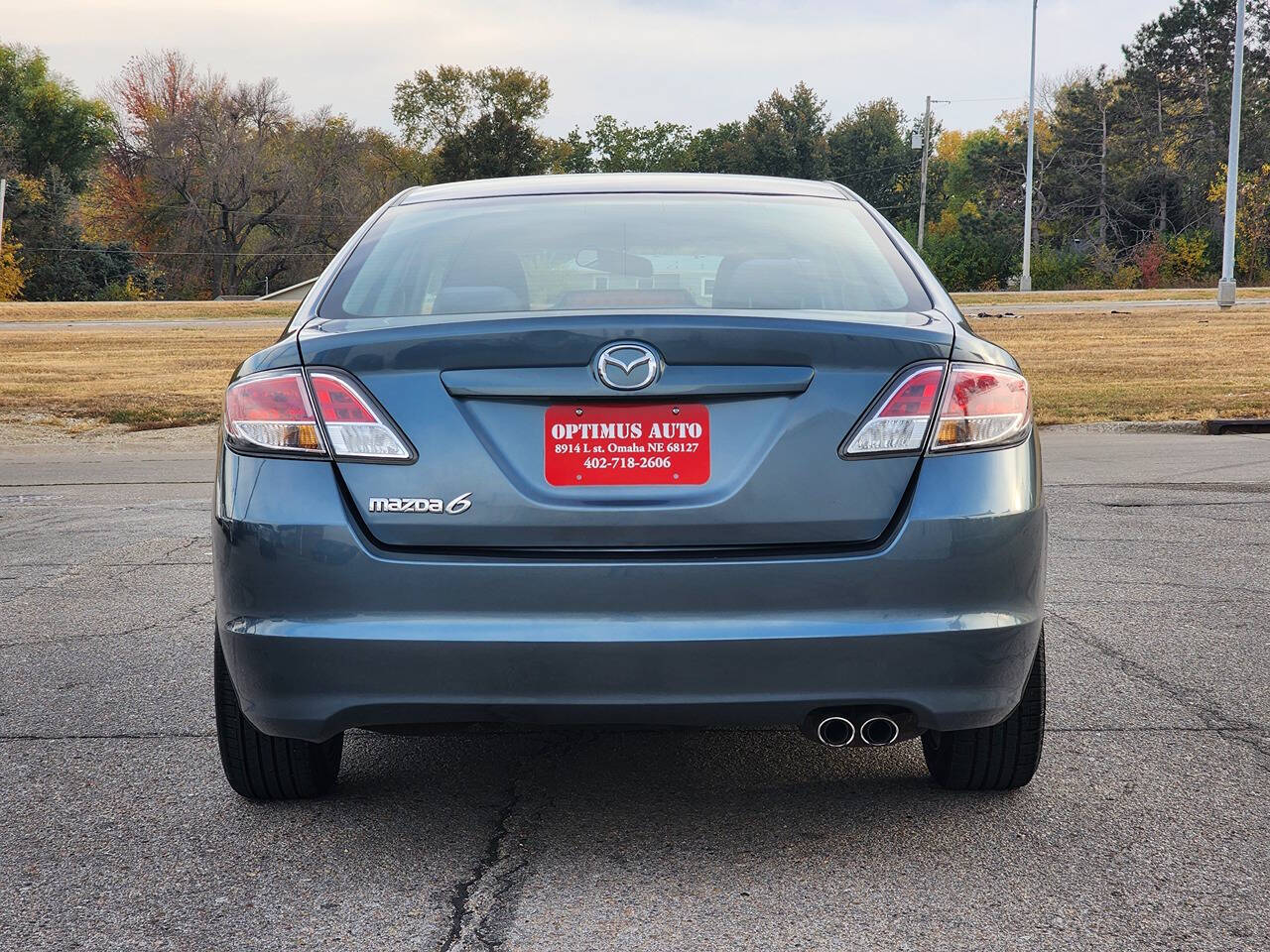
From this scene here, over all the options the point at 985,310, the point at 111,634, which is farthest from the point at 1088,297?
the point at 111,634

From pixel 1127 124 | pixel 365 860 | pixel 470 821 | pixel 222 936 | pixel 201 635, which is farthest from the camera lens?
pixel 1127 124

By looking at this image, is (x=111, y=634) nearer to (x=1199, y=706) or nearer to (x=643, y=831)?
(x=643, y=831)

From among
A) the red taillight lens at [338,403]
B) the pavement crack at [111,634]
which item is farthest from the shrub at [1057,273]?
the red taillight lens at [338,403]

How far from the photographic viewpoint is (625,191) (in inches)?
160

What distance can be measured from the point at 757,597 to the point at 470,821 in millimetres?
1050

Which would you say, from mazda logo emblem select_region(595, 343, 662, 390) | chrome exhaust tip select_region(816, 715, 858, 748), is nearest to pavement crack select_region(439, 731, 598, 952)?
chrome exhaust tip select_region(816, 715, 858, 748)

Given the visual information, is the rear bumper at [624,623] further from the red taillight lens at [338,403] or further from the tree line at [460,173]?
the tree line at [460,173]

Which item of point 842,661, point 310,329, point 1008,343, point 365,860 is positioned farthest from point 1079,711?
point 1008,343

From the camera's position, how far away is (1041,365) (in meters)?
21.9

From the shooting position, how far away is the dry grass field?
16.6 meters

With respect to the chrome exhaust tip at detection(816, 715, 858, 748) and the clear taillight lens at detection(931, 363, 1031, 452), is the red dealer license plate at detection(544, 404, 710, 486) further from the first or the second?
the chrome exhaust tip at detection(816, 715, 858, 748)

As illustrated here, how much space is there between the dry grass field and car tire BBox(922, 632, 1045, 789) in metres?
12.0

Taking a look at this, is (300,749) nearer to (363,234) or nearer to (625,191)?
(363,234)

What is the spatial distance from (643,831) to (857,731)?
0.62m
